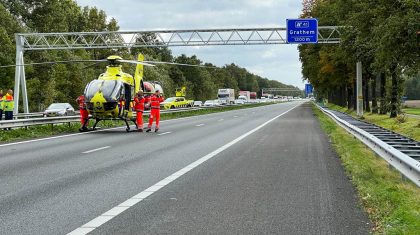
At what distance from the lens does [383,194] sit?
304 inches

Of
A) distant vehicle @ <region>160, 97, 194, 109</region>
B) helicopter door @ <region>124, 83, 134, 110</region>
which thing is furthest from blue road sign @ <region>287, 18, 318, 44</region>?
distant vehicle @ <region>160, 97, 194, 109</region>

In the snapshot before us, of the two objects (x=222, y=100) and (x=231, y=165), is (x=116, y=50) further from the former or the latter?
(x=231, y=165)

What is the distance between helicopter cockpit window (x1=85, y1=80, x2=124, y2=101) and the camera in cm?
2233

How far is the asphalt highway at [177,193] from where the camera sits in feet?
19.9

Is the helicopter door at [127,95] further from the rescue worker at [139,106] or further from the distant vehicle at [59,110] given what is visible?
the distant vehicle at [59,110]

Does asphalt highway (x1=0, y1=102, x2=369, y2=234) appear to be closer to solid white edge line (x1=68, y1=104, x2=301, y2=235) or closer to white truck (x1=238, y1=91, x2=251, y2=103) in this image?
solid white edge line (x1=68, y1=104, x2=301, y2=235)

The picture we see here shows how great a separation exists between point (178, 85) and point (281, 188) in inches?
4691

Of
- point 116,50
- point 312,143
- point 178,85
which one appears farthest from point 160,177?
point 178,85

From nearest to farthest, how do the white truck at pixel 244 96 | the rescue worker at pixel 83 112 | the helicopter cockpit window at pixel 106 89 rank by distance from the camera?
1. the helicopter cockpit window at pixel 106 89
2. the rescue worker at pixel 83 112
3. the white truck at pixel 244 96

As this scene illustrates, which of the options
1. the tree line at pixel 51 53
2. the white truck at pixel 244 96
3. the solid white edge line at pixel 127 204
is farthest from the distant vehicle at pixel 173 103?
the solid white edge line at pixel 127 204

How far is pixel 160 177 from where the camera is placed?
9.67 m

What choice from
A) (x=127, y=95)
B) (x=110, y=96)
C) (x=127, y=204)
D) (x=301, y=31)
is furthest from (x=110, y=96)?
(x=301, y=31)

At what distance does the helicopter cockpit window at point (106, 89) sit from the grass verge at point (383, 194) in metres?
11.8

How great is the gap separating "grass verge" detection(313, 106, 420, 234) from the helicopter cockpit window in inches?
465
